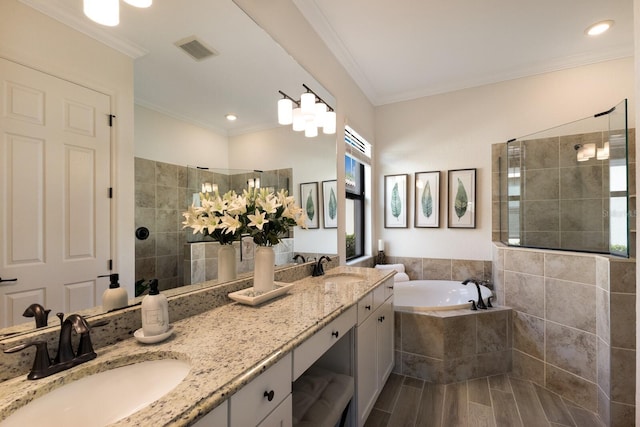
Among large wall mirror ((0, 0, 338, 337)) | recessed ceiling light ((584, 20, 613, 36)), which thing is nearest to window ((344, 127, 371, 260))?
large wall mirror ((0, 0, 338, 337))

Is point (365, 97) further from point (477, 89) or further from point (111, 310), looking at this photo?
point (111, 310)

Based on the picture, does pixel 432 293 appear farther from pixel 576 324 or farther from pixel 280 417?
pixel 280 417

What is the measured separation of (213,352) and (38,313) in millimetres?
496

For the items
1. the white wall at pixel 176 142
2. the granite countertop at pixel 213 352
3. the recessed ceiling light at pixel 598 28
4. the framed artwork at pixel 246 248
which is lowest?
the granite countertop at pixel 213 352

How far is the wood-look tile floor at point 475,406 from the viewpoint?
1.79 m

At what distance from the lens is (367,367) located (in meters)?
1.67

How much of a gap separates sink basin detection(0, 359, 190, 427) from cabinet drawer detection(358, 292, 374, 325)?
0.98m

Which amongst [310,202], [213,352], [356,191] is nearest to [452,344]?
[310,202]

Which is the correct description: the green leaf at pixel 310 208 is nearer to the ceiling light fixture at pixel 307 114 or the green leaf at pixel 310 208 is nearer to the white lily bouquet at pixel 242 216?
the ceiling light fixture at pixel 307 114

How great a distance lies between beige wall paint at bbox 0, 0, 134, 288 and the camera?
74 centimetres

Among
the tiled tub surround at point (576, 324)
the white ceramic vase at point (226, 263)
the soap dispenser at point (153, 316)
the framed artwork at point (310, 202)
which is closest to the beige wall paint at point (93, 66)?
the soap dispenser at point (153, 316)

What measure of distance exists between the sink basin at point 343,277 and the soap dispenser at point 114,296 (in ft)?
4.19

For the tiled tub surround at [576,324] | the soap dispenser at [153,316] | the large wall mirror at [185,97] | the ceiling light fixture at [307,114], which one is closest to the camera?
the soap dispenser at [153,316]

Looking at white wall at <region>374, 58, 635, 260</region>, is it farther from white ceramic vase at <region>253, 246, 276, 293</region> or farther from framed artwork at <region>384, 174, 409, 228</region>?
white ceramic vase at <region>253, 246, 276, 293</region>
